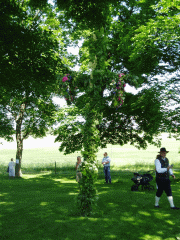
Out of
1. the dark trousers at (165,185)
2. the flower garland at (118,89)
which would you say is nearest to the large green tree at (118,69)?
the flower garland at (118,89)

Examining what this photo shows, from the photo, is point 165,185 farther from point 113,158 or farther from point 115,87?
point 113,158

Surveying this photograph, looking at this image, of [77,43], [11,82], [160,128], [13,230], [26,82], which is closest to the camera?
[13,230]

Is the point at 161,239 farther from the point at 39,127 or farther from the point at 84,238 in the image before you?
the point at 39,127

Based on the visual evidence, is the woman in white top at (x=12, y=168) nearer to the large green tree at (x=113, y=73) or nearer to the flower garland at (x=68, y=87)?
the large green tree at (x=113, y=73)

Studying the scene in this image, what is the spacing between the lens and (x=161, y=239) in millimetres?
5562

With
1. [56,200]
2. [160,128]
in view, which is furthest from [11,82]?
[160,128]

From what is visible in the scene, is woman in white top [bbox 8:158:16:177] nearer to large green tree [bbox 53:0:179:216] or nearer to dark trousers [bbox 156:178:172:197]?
large green tree [bbox 53:0:179:216]

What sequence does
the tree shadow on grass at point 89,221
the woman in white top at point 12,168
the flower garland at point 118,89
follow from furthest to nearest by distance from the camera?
the woman in white top at point 12,168, the flower garland at point 118,89, the tree shadow on grass at point 89,221

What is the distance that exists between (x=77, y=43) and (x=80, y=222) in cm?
1972

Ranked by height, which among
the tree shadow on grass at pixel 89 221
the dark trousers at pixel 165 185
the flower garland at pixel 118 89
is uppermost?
the flower garland at pixel 118 89

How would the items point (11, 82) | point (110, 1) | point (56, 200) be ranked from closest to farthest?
point (110, 1) < point (56, 200) < point (11, 82)

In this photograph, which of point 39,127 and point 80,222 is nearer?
point 80,222

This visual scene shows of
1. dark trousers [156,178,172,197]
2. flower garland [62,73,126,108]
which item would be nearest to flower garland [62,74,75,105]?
flower garland [62,73,126,108]

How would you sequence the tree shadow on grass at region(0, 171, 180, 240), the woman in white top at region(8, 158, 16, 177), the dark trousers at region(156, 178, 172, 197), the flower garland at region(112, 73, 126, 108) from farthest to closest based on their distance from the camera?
the woman in white top at region(8, 158, 16, 177), the dark trousers at region(156, 178, 172, 197), the flower garland at region(112, 73, 126, 108), the tree shadow on grass at region(0, 171, 180, 240)
